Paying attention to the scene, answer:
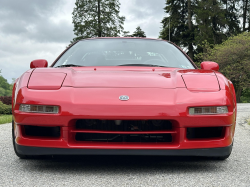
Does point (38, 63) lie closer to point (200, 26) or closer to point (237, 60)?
point (237, 60)

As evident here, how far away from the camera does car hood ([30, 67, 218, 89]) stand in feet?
8.91

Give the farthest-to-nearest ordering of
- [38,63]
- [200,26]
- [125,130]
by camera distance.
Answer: [200,26], [38,63], [125,130]

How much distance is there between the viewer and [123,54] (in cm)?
369

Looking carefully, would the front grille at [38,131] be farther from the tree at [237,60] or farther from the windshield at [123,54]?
the tree at [237,60]

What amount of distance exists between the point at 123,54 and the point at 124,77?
2.99ft

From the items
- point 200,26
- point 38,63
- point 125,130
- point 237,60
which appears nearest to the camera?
point 125,130

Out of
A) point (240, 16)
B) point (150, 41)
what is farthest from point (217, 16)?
point (150, 41)

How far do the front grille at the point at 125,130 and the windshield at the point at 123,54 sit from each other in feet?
3.05

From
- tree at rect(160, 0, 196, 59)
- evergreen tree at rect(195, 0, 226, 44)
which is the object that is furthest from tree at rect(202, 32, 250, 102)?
tree at rect(160, 0, 196, 59)

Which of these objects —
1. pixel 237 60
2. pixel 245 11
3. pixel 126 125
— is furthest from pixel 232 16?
pixel 126 125

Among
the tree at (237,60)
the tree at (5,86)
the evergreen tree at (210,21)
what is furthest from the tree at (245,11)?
the tree at (5,86)

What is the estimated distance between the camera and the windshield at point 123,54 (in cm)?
352

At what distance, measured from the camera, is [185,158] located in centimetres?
314

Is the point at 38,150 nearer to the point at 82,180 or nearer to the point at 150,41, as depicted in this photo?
the point at 82,180
